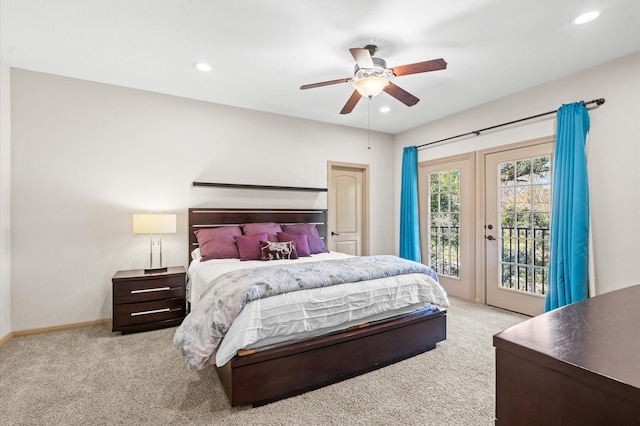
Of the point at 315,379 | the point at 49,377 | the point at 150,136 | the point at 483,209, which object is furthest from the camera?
the point at 483,209

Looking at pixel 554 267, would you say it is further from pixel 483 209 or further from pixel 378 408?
pixel 378 408

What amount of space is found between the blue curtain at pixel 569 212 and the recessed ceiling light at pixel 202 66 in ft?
12.1

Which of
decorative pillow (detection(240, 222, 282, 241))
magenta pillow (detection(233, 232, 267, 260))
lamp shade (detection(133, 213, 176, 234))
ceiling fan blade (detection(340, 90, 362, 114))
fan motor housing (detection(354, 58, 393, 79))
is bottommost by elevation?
magenta pillow (detection(233, 232, 267, 260))

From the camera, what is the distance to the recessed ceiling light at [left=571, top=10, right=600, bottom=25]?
2.27 m

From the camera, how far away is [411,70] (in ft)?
7.99

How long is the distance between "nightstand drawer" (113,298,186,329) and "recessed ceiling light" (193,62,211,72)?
243 centimetres

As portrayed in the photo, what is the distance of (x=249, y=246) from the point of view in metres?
3.49

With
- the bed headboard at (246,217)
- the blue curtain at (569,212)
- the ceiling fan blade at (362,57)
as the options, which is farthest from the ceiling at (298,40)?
the bed headboard at (246,217)

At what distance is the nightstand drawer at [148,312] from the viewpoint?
310 centimetres

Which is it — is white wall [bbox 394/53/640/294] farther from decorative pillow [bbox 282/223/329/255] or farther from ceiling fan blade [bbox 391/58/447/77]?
decorative pillow [bbox 282/223/329/255]

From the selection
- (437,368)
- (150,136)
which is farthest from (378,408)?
(150,136)

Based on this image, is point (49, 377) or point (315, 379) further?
point (49, 377)

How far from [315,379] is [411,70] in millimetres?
2415

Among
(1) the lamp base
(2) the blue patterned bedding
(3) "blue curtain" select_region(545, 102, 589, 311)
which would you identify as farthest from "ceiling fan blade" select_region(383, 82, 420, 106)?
(1) the lamp base
